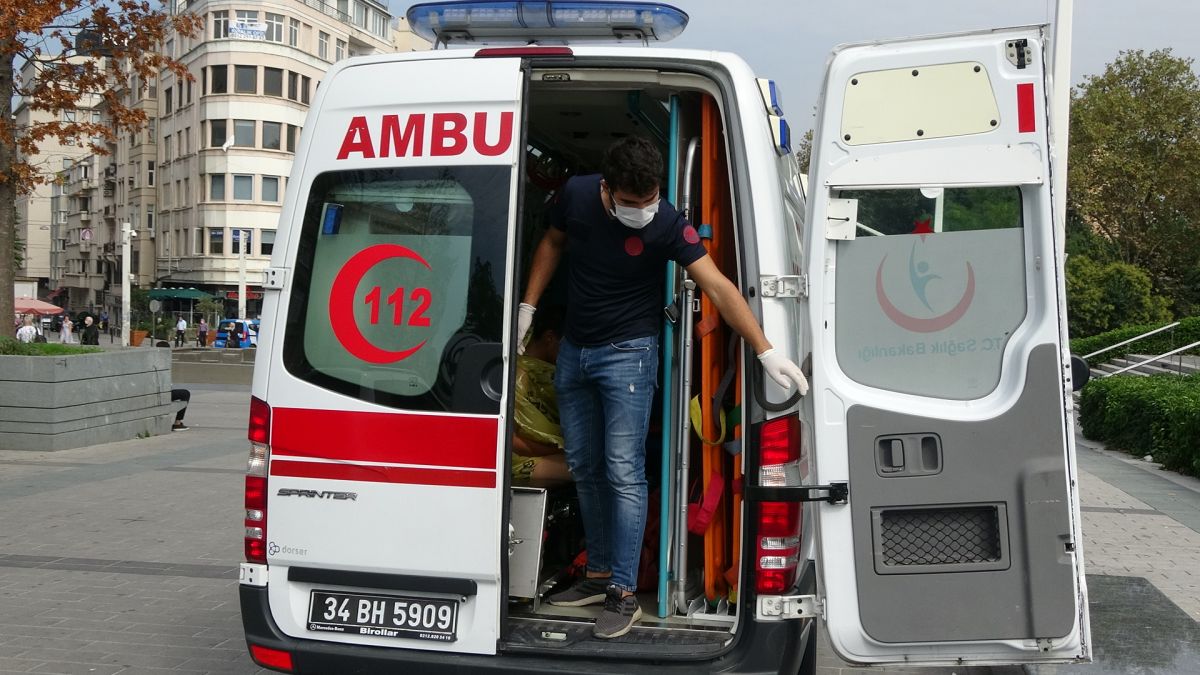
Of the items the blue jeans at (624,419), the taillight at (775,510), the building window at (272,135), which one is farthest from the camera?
the building window at (272,135)

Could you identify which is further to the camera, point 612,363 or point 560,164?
point 560,164

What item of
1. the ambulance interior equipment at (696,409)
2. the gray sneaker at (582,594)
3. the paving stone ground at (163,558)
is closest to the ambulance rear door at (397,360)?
the ambulance interior equipment at (696,409)

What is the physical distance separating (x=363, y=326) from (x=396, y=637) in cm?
103

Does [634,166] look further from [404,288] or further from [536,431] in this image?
[536,431]

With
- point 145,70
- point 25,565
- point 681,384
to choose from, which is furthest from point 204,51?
point 681,384

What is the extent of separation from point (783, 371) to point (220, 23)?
62.2 m

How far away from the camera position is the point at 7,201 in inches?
524

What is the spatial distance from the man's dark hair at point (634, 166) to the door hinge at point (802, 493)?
1045mm

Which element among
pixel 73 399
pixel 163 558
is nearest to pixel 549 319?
pixel 163 558

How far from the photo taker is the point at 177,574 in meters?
7.04

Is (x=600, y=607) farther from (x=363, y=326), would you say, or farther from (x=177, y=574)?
(x=177, y=574)

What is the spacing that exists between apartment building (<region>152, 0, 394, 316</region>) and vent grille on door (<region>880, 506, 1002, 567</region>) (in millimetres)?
58030

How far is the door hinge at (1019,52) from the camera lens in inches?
134

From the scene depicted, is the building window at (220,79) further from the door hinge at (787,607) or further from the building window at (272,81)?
the door hinge at (787,607)
